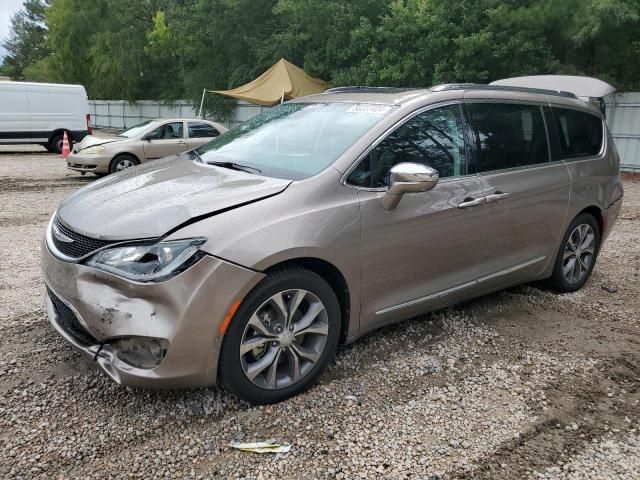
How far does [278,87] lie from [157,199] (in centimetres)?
1480

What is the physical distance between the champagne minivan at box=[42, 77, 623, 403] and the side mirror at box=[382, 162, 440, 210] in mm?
10

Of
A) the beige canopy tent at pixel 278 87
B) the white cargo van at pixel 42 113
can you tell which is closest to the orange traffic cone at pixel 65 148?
the white cargo van at pixel 42 113

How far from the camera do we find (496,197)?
11.9ft

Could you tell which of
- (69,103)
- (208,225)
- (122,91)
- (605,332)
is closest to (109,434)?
(208,225)

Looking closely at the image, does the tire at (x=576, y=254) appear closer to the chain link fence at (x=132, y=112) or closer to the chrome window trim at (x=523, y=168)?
the chrome window trim at (x=523, y=168)

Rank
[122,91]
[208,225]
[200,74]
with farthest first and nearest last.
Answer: [122,91]
[200,74]
[208,225]

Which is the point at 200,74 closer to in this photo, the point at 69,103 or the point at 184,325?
the point at 69,103

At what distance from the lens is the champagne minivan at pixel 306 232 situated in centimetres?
249

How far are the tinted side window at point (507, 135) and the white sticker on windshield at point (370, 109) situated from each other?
2.30 feet

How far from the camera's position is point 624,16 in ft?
38.9

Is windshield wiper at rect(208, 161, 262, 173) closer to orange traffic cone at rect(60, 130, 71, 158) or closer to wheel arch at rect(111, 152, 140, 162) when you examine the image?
wheel arch at rect(111, 152, 140, 162)

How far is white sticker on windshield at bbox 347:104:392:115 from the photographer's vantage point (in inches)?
130

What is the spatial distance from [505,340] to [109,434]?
262 centimetres

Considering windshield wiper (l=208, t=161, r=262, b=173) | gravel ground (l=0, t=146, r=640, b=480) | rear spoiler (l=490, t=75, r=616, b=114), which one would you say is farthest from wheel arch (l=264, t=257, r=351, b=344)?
rear spoiler (l=490, t=75, r=616, b=114)
